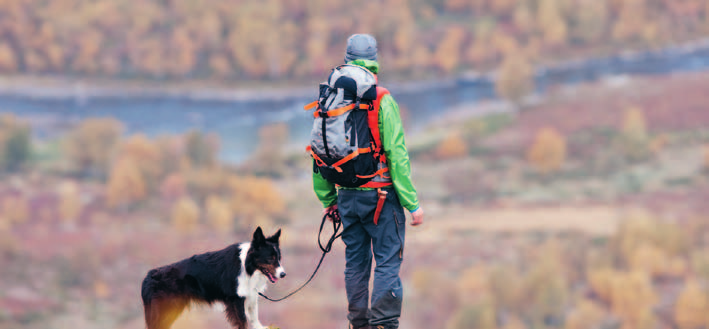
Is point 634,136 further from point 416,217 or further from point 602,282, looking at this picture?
point 416,217

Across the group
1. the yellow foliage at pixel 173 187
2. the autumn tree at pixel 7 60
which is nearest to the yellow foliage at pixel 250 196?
the yellow foliage at pixel 173 187

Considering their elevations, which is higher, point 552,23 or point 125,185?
point 552,23

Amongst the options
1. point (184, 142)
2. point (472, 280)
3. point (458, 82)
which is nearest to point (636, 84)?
point (458, 82)

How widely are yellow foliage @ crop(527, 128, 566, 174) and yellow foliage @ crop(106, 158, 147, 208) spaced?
1530 inches

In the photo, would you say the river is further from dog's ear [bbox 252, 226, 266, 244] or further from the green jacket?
the green jacket

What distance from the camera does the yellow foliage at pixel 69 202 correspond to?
75.9 metres

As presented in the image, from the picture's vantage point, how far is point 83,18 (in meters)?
81.6

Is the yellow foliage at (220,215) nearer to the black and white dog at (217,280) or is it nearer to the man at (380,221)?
the man at (380,221)

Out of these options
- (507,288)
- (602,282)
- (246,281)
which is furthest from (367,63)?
(602,282)

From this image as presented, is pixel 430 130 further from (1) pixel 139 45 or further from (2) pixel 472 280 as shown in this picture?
(1) pixel 139 45

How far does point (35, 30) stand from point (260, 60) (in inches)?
873

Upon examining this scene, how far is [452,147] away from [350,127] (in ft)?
244

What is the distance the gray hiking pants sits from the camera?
802cm

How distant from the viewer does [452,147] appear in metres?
81.6
